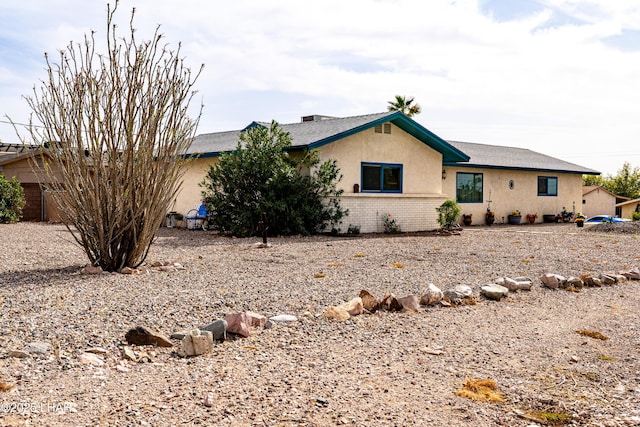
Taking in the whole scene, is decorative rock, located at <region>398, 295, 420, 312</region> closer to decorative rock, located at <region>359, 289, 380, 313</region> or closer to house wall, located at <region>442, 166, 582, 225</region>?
decorative rock, located at <region>359, 289, 380, 313</region>

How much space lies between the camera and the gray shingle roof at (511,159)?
79.9 feet

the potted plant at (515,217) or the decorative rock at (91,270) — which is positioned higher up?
the potted plant at (515,217)

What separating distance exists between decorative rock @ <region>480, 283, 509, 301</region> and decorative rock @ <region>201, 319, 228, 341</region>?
3461mm

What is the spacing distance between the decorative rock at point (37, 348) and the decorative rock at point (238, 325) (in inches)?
54.4

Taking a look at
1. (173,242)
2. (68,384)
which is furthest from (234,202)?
(68,384)

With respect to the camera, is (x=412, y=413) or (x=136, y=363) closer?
(x=412, y=413)

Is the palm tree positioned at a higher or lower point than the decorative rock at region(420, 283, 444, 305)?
higher

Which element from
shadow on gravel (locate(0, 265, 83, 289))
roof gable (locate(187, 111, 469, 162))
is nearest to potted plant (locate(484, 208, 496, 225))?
roof gable (locate(187, 111, 469, 162))

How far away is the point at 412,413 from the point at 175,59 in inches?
245

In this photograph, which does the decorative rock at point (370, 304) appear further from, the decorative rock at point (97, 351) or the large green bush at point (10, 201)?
the large green bush at point (10, 201)

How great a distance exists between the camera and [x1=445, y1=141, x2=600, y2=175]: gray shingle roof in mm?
24359

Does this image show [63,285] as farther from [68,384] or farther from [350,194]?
[350,194]

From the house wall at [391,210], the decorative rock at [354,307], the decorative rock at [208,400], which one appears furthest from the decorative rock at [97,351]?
the house wall at [391,210]

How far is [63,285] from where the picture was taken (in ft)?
22.1
